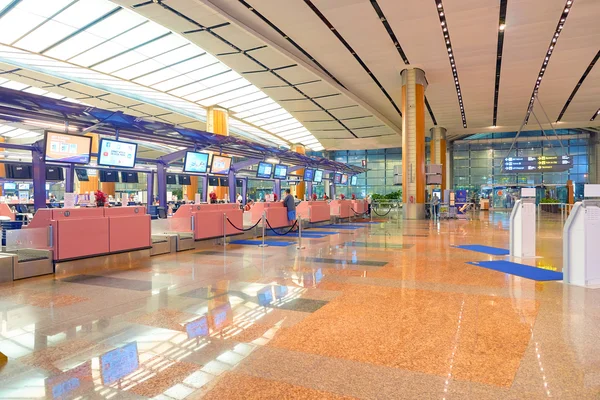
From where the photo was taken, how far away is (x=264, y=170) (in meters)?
18.0

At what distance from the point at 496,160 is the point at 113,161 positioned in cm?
4454

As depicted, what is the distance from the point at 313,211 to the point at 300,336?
48.5 feet

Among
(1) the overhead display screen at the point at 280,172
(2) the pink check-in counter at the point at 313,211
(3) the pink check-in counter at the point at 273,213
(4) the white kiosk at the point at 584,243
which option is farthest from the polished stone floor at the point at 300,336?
(1) the overhead display screen at the point at 280,172

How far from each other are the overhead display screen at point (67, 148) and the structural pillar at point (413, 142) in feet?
54.1

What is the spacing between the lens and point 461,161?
47344mm

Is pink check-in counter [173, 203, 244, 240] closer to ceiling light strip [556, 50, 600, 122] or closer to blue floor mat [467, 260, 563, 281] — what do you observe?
blue floor mat [467, 260, 563, 281]

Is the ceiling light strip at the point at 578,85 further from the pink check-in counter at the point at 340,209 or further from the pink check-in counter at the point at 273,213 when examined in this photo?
the pink check-in counter at the point at 273,213

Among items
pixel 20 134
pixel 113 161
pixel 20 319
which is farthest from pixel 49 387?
pixel 20 134

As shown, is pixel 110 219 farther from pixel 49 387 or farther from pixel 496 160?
pixel 496 160

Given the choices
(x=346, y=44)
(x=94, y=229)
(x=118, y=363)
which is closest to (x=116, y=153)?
(x=94, y=229)

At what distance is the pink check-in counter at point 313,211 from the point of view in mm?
18297

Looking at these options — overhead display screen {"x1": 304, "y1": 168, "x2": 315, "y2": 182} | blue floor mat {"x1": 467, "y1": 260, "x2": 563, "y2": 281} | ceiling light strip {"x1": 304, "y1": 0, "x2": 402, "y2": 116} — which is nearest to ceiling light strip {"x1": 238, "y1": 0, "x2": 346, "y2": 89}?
ceiling light strip {"x1": 304, "y1": 0, "x2": 402, "y2": 116}

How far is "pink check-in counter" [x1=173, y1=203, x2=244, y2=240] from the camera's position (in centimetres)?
1084

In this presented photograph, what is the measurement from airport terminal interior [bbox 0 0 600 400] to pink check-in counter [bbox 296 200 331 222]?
4.4 inches
